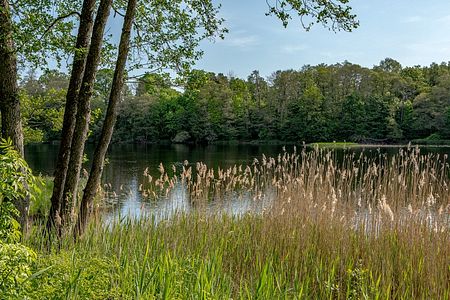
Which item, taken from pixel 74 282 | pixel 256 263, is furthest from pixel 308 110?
pixel 74 282

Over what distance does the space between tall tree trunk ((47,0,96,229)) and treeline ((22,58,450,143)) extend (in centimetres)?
4519

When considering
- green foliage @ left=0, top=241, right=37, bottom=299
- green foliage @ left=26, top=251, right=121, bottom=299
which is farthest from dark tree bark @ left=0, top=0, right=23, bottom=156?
green foliage @ left=0, top=241, right=37, bottom=299

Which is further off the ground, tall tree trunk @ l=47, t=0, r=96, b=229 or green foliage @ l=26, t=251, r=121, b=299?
tall tree trunk @ l=47, t=0, r=96, b=229

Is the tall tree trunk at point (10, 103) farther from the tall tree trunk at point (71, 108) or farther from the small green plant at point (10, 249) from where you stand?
the small green plant at point (10, 249)

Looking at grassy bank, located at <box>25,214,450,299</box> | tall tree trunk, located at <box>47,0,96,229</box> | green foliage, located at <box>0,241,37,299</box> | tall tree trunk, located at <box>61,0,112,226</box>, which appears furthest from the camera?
tall tree trunk, located at <box>47,0,96,229</box>

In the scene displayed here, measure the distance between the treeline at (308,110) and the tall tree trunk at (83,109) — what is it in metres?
45.5

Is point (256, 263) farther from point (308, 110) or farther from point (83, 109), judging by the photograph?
point (308, 110)

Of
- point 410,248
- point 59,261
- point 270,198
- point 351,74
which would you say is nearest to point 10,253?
point 59,261

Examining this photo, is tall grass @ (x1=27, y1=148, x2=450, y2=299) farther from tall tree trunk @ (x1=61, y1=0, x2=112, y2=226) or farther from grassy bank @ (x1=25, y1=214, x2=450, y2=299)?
tall tree trunk @ (x1=61, y1=0, x2=112, y2=226)

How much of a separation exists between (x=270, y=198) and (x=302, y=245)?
6.82 ft

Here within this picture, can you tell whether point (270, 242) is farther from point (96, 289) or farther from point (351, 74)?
point (351, 74)

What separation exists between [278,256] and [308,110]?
5927 cm

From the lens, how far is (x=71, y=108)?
5617 mm

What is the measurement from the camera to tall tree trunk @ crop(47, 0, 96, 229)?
545 centimetres
